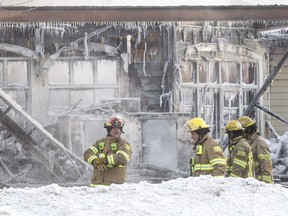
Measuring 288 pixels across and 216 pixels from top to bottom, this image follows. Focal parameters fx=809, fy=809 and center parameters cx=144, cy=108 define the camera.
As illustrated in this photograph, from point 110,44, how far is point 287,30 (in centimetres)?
475

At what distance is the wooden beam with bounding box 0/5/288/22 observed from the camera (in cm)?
1429

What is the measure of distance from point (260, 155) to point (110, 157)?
6.83ft

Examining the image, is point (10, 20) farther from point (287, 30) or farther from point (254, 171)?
point (287, 30)

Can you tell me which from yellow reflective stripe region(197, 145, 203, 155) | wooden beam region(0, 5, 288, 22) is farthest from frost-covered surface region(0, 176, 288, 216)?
wooden beam region(0, 5, 288, 22)

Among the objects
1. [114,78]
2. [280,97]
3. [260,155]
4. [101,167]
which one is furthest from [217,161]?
[280,97]

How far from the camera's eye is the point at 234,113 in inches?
704

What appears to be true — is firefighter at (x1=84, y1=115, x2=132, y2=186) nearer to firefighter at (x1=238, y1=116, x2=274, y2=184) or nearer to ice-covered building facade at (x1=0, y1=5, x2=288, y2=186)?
firefighter at (x1=238, y1=116, x2=274, y2=184)

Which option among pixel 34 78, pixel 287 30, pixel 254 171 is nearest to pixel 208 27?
pixel 287 30

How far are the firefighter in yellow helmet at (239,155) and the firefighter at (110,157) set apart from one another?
1.31m

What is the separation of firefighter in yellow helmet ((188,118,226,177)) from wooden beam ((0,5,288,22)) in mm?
4993

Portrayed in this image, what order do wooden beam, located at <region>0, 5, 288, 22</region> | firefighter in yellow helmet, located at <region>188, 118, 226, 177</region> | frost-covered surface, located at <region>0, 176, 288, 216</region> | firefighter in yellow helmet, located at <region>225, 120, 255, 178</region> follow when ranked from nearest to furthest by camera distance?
frost-covered surface, located at <region>0, 176, 288, 216</region> → firefighter in yellow helmet, located at <region>188, 118, 226, 177</region> → firefighter in yellow helmet, located at <region>225, 120, 255, 178</region> → wooden beam, located at <region>0, 5, 288, 22</region>

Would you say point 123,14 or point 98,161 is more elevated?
point 123,14

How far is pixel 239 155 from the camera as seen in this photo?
9.84 metres

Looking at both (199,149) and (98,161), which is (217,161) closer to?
(199,149)
